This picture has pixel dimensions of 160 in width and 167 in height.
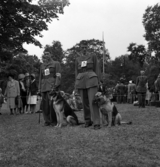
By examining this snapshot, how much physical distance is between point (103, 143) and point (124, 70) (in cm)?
6679

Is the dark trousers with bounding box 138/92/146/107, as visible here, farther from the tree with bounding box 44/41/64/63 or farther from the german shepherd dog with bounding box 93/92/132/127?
the tree with bounding box 44/41/64/63

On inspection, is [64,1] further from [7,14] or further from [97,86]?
[97,86]

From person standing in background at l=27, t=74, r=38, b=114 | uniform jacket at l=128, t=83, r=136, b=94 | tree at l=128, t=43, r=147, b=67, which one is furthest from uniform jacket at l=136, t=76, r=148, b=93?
tree at l=128, t=43, r=147, b=67

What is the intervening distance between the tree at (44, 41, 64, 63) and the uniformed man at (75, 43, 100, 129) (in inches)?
2217

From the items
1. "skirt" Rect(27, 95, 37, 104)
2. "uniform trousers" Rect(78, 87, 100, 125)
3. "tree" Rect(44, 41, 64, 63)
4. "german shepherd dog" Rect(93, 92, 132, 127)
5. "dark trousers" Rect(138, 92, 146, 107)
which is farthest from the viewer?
"tree" Rect(44, 41, 64, 63)

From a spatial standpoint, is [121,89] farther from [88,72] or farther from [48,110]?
[88,72]

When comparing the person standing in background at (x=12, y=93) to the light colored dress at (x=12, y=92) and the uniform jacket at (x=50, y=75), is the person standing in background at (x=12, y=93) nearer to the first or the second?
the light colored dress at (x=12, y=92)

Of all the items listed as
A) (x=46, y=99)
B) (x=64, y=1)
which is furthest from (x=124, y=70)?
(x=46, y=99)

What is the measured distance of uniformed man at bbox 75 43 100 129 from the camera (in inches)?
305

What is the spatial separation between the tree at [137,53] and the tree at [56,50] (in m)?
19.4

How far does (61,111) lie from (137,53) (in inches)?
1629

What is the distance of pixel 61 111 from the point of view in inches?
337

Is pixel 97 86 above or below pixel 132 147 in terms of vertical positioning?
above

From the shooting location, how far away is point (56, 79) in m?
8.46
